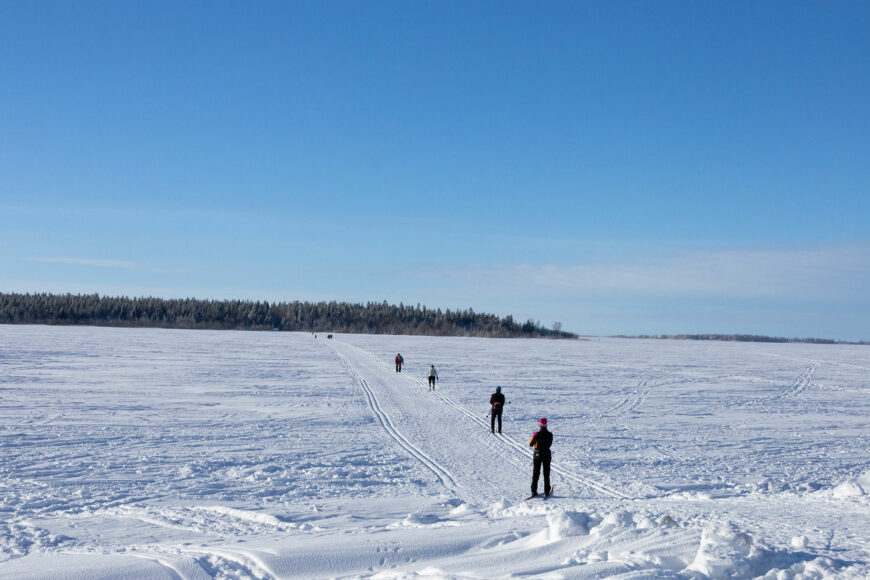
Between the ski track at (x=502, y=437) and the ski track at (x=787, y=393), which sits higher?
the ski track at (x=787, y=393)

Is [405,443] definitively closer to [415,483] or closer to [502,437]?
[502,437]

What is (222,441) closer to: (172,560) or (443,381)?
(172,560)

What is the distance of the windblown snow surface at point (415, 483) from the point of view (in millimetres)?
6941

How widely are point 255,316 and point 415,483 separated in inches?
5821

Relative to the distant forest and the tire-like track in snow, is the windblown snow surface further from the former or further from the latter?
the distant forest

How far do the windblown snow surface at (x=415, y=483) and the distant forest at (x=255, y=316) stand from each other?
119515mm

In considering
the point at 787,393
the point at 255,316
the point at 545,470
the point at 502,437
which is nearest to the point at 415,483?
the point at 545,470

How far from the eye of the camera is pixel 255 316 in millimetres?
153750

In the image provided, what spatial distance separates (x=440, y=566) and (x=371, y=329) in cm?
14848

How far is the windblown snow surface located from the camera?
6941 millimetres

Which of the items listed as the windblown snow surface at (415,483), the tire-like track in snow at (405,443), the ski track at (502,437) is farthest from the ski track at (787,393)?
the tire-like track in snow at (405,443)

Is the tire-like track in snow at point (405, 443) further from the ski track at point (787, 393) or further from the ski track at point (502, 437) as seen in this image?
the ski track at point (787, 393)

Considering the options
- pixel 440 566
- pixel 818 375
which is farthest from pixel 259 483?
pixel 818 375

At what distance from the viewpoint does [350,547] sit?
7.36 meters
